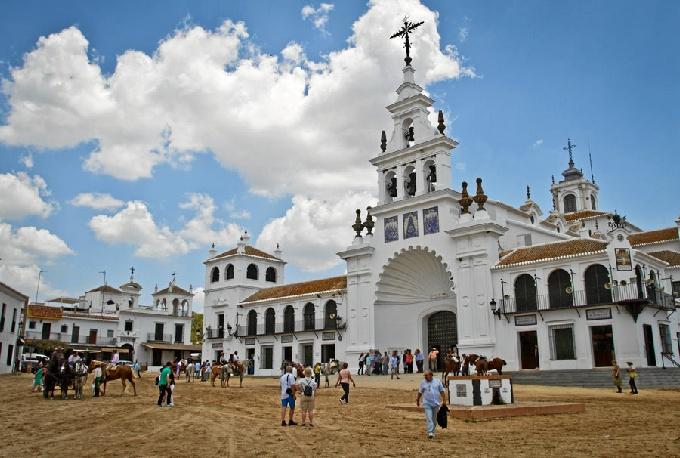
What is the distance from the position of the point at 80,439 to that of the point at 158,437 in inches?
57.6

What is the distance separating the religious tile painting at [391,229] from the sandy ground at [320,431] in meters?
18.2

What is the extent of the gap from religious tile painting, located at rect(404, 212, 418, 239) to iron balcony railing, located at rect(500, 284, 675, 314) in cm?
705

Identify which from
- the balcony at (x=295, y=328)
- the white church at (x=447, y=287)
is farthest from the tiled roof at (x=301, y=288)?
the balcony at (x=295, y=328)

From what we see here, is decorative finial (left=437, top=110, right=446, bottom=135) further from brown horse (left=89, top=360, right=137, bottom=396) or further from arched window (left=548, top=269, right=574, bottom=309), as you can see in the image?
brown horse (left=89, top=360, right=137, bottom=396)

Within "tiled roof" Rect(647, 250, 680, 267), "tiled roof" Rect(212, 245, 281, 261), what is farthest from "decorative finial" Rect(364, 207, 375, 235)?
"tiled roof" Rect(647, 250, 680, 267)

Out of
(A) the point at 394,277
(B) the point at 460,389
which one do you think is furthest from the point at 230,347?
(B) the point at 460,389

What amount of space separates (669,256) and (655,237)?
4.83m

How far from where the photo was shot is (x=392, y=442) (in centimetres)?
1182

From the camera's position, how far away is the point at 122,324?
62.2 metres

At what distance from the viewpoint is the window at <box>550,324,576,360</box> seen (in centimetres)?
3027

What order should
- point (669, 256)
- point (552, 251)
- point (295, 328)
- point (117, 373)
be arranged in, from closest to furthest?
1. point (117, 373)
2. point (552, 251)
3. point (669, 256)
4. point (295, 328)

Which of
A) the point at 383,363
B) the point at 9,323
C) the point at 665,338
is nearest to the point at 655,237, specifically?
the point at 665,338

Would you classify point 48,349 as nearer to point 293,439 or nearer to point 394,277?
point 394,277

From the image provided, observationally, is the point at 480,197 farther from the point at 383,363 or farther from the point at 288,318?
the point at 288,318
